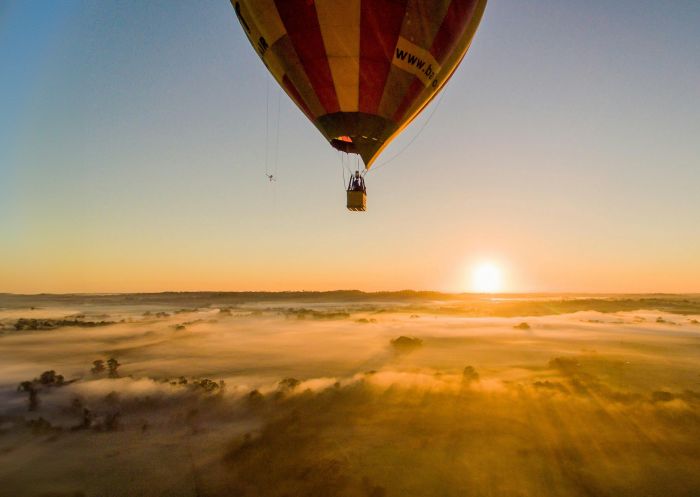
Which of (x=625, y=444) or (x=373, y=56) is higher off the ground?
(x=373, y=56)

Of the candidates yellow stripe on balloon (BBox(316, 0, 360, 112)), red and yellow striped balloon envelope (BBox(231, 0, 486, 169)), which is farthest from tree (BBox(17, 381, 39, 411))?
yellow stripe on balloon (BBox(316, 0, 360, 112))

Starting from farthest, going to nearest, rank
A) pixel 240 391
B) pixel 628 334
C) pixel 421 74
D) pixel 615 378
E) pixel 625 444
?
pixel 628 334
pixel 421 74
pixel 615 378
pixel 240 391
pixel 625 444

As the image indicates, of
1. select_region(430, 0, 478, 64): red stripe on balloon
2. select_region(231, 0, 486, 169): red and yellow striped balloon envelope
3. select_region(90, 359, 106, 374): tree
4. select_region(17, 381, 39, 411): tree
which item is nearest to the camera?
select_region(17, 381, 39, 411): tree

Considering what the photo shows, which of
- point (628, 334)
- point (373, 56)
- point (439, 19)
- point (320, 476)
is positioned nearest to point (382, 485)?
point (320, 476)

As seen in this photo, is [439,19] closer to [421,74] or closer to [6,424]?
[421,74]

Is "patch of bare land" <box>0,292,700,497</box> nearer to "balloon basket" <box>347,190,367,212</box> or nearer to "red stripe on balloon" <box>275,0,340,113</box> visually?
"balloon basket" <box>347,190,367,212</box>

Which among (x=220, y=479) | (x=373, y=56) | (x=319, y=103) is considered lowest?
(x=220, y=479)
